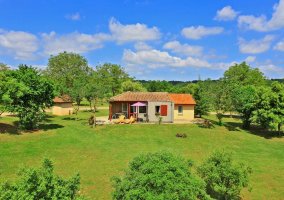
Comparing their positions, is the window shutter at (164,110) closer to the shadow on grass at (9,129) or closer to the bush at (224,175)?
the shadow on grass at (9,129)

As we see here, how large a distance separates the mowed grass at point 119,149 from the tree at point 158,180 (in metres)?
5.11

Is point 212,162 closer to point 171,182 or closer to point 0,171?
point 171,182

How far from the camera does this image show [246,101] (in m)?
43.4

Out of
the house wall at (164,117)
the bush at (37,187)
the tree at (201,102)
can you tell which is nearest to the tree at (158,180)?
the bush at (37,187)

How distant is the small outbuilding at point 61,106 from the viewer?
5303 centimetres

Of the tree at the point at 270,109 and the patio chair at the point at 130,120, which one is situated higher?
the tree at the point at 270,109

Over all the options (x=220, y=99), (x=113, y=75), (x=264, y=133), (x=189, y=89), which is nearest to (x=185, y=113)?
(x=220, y=99)

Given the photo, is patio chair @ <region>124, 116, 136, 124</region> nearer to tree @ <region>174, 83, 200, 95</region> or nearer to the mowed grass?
the mowed grass

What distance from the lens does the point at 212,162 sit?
59.9 ft

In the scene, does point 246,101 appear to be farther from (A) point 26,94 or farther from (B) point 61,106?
(B) point 61,106

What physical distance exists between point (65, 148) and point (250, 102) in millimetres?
27610

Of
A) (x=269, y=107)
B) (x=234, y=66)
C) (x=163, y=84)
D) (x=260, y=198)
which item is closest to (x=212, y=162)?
(x=260, y=198)

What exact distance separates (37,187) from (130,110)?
3480 cm

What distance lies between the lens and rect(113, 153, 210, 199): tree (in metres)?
11.8
